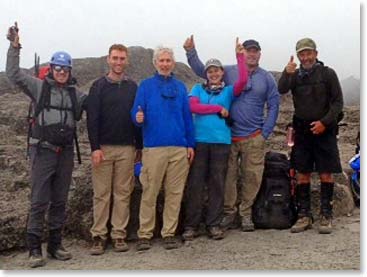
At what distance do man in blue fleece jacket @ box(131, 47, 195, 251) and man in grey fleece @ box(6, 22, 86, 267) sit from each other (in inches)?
28.0

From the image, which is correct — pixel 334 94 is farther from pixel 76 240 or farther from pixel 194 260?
pixel 76 240

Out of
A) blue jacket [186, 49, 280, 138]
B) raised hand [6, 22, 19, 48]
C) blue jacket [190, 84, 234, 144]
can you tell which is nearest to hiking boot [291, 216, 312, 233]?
blue jacket [186, 49, 280, 138]

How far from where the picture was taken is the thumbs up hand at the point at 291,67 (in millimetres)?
5816

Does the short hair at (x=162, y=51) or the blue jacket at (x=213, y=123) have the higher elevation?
the short hair at (x=162, y=51)

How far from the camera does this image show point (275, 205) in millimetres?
6188

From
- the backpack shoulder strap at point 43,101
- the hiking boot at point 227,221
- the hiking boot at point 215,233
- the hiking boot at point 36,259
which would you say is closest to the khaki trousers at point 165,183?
the hiking boot at point 215,233

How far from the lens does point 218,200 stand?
5910 millimetres

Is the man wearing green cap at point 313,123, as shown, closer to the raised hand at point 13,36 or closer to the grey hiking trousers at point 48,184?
the grey hiking trousers at point 48,184

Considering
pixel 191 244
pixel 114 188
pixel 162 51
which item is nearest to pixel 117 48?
pixel 162 51

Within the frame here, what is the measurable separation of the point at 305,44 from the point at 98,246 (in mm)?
3175

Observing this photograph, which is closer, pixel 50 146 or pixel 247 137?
pixel 50 146

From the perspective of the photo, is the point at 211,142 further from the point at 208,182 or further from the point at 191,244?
the point at 191,244

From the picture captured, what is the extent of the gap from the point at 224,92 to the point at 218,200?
4.00ft

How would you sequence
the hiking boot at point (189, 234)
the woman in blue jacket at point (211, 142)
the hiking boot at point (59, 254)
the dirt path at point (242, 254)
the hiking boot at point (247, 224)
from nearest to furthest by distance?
the dirt path at point (242, 254), the hiking boot at point (59, 254), the woman in blue jacket at point (211, 142), the hiking boot at point (189, 234), the hiking boot at point (247, 224)
